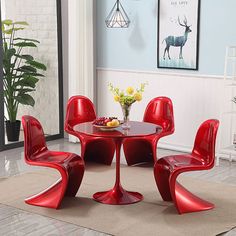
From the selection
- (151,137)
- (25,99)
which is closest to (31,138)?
(151,137)

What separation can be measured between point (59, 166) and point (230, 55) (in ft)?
8.45

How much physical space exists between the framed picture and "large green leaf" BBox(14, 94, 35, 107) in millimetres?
1657

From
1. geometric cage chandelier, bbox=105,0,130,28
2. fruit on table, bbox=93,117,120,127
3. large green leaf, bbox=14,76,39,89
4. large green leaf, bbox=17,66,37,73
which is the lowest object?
fruit on table, bbox=93,117,120,127

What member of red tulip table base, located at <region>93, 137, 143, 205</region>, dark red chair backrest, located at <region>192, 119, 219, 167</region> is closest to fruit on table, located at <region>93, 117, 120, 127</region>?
red tulip table base, located at <region>93, 137, 143, 205</region>

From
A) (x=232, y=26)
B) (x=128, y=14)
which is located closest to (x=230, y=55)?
(x=232, y=26)

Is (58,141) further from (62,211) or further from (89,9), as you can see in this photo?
(62,211)

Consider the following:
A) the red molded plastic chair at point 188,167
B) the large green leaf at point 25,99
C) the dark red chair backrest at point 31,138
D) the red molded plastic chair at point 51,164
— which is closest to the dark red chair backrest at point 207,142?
the red molded plastic chair at point 188,167

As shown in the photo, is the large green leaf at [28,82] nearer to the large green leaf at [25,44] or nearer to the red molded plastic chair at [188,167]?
the large green leaf at [25,44]

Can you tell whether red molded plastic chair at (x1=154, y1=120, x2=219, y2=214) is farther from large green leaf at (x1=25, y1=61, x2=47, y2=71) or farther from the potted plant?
large green leaf at (x1=25, y1=61, x2=47, y2=71)

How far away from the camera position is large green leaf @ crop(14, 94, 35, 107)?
639 centimetres

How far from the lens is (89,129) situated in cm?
429

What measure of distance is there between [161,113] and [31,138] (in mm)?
1707

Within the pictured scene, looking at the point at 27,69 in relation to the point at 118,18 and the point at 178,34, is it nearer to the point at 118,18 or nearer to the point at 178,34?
the point at 118,18

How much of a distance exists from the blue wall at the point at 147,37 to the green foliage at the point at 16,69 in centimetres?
91
